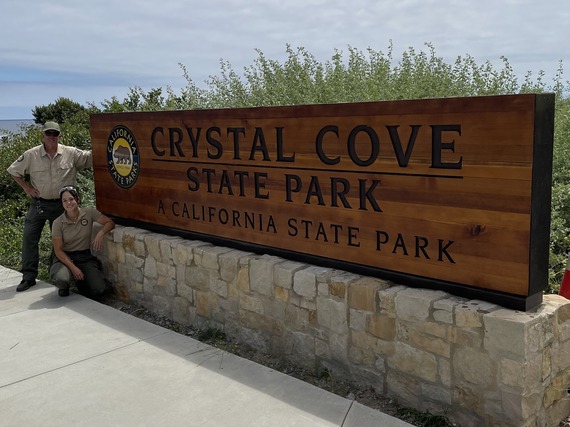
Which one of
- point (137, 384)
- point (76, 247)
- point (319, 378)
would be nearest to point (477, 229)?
point (319, 378)

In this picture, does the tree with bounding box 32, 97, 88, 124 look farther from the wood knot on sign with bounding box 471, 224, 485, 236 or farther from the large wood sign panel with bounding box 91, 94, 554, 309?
the wood knot on sign with bounding box 471, 224, 485, 236

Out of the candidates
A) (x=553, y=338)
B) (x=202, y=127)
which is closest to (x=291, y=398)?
(x=553, y=338)

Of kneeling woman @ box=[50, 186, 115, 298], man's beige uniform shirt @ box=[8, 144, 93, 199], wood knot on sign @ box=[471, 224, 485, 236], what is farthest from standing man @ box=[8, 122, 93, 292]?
wood knot on sign @ box=[471, 224, 485, 236]

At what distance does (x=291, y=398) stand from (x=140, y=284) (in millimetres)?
2537

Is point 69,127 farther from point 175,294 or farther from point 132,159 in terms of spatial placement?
point 175,294

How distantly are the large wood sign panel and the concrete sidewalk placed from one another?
0.88 metres

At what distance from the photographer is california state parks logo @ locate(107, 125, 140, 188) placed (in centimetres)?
564

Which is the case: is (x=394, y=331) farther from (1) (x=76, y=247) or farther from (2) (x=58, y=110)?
(2) (x=58, y=110)

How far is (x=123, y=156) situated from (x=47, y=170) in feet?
2.90

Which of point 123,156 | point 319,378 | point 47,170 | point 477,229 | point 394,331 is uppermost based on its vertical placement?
point 123,156

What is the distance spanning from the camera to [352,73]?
284 inches

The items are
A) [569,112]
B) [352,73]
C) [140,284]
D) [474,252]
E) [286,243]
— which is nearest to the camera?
[474,252]

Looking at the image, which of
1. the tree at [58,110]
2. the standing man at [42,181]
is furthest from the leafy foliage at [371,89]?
the tree at [58,110]

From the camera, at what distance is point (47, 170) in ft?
19.7
